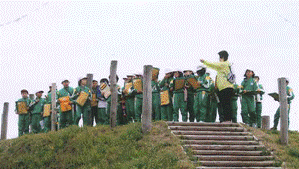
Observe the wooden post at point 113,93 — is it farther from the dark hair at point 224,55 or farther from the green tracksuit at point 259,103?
the green tracksuit at point 259,103

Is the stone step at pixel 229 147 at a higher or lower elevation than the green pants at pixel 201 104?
lower

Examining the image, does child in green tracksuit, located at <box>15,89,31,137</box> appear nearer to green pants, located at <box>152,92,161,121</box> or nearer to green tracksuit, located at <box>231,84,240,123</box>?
green pants, located at <box>152,92,161,121</box>

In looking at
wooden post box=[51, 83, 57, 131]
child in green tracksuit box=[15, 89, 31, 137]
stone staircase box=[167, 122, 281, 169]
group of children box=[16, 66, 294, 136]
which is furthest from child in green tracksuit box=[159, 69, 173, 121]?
child in green tracksuit box=[15, 89, 31, 137]

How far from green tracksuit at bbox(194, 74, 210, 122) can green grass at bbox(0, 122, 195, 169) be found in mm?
2430

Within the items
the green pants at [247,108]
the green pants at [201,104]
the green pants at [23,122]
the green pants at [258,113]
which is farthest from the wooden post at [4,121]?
the green pants at [258,113]

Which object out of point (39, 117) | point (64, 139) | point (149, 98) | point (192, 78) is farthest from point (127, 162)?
point (39, 117)

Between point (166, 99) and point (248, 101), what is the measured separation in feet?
9.89

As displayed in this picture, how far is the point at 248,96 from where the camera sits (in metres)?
18.3

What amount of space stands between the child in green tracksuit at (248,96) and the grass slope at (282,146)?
119cm

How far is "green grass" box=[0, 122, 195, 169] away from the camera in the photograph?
13203mm

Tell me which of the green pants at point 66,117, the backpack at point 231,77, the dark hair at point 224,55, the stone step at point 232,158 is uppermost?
the dark hair at point 224,55

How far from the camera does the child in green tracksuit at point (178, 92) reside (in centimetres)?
1783

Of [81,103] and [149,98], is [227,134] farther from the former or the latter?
[81,103]

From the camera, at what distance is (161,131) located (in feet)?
50.1
